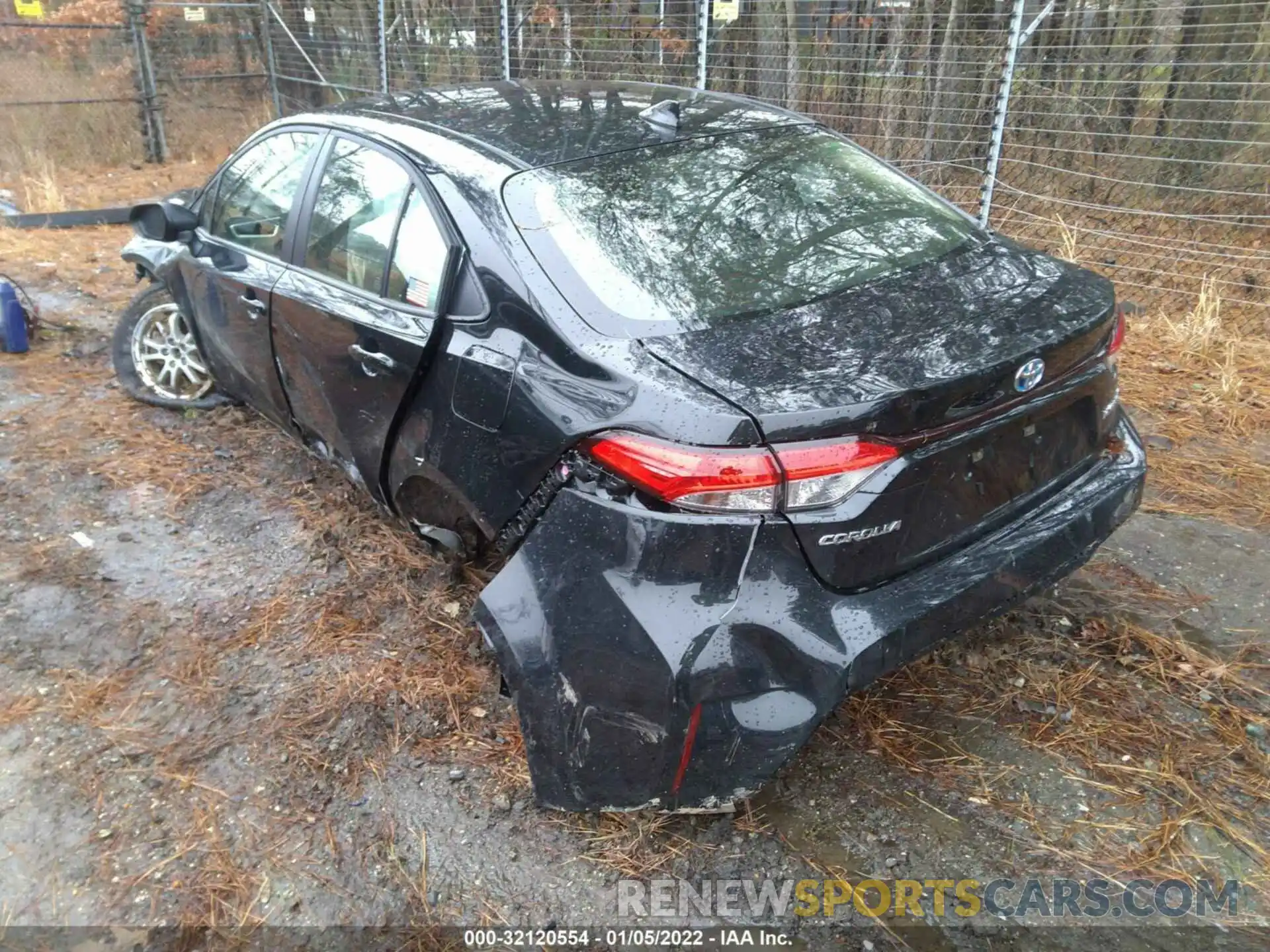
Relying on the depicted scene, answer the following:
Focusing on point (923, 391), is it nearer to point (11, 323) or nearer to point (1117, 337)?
point (1117, 337)

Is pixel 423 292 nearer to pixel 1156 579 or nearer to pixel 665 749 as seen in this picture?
pixel 665 749

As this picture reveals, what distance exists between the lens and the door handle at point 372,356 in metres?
2.93

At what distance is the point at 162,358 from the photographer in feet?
16.8

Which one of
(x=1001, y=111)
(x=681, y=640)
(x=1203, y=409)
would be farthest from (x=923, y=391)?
(x=1001, y=111)

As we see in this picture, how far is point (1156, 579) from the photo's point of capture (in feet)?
11.5

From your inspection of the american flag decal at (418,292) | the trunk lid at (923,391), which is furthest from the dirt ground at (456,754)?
the american flag decal at (418,292)

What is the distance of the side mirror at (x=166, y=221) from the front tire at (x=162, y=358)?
29.2 inches

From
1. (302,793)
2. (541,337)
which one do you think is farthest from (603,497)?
(302,793)

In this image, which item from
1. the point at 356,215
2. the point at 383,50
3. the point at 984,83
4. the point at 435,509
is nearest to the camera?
the point at 435,509

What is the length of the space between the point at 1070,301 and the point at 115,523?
3.89m

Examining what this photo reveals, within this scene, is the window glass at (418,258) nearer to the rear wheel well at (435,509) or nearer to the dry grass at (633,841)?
the rear wheel well at (435,509)

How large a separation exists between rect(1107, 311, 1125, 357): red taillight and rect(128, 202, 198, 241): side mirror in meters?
3.86

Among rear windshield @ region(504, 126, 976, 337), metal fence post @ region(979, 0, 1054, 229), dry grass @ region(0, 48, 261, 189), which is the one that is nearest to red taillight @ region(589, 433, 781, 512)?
rear windshield @ region(504, 126, 976, 337)

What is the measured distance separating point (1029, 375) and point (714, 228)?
3.27 feet
